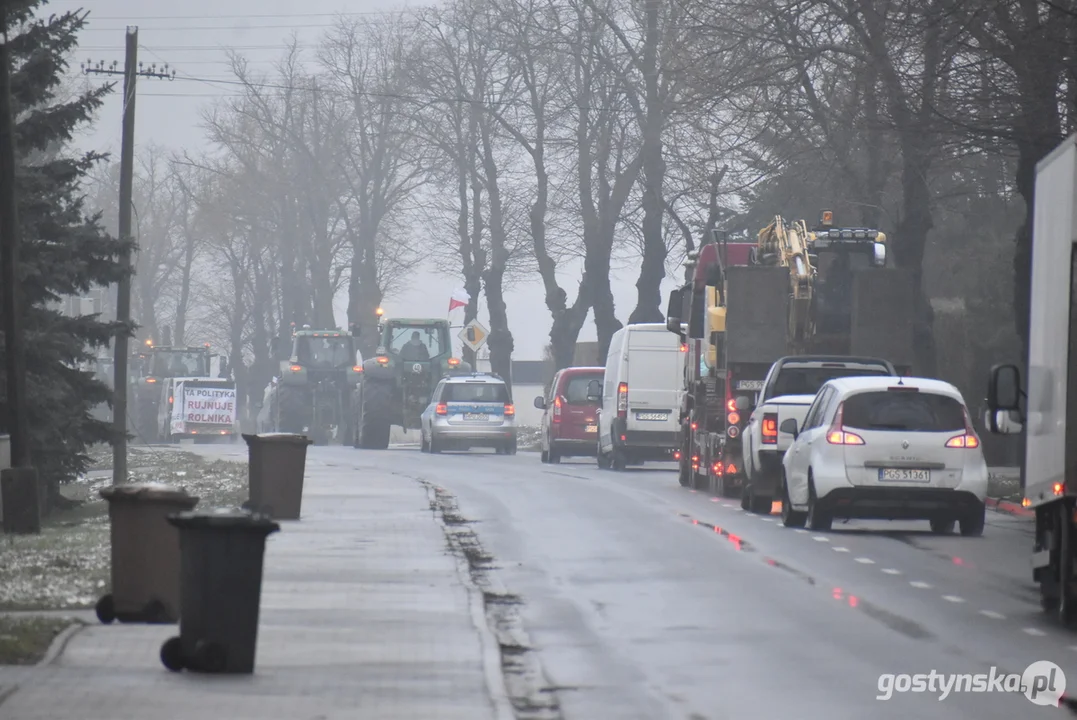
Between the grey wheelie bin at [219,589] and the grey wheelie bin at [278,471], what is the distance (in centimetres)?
1157

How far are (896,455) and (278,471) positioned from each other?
21.9 ft

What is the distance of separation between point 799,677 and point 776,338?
1720 centimetres

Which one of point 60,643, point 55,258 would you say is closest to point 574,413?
point 55,258

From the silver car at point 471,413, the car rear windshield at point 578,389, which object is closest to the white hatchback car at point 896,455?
the car rear windshield at point 578,389

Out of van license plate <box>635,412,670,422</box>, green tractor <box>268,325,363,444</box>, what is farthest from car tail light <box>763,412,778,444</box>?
green tractor <box>268,325,363,444</box>

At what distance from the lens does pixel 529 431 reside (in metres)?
66.9

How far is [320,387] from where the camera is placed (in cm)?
5628

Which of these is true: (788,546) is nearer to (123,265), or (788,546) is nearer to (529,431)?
(123,265)

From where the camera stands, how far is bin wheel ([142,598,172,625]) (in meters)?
12.1

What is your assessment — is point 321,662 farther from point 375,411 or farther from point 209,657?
point 375,411

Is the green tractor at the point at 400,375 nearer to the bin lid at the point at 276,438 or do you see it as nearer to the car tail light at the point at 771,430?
the car tail light at the point at 771,430

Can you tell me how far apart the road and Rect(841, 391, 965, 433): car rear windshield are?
1.17 metres

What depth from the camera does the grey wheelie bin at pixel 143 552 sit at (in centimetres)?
1198

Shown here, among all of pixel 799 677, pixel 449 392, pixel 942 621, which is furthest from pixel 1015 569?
pixel 449 392
